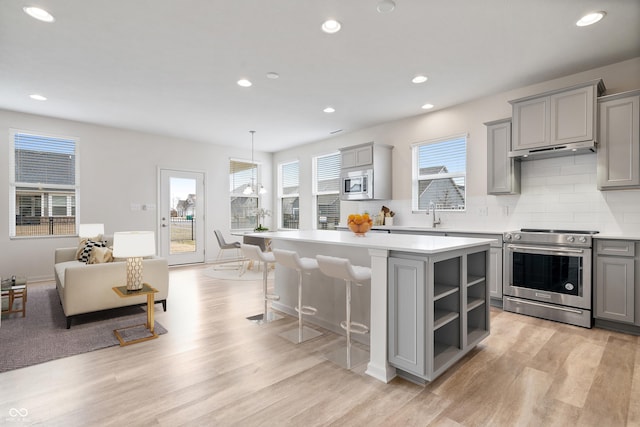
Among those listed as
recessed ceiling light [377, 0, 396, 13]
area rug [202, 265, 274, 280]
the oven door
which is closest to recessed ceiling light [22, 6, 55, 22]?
recessed ceiling light [377, 0, 396, 13]

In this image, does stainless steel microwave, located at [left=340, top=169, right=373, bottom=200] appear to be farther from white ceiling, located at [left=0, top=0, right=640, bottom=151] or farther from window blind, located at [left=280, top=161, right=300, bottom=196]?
window blind, located at [left=280, top=161, right=300, bottom=196]

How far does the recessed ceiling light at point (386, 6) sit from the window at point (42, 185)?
5805 mm

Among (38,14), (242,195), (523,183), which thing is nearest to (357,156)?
(523,183)

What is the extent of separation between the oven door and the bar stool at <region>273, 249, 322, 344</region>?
7.82 feet

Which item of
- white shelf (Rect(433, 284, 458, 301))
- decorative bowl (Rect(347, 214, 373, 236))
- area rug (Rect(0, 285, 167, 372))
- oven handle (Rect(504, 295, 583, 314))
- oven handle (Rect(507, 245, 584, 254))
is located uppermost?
decorative bowl (Rect(347, 214, 373, 236))

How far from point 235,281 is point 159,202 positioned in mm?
2702

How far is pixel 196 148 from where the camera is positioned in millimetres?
7215

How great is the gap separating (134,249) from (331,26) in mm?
2678

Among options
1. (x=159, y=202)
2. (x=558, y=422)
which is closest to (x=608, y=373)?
(x=558, y=422)

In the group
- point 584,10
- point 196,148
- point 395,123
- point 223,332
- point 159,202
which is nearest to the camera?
point 584,10

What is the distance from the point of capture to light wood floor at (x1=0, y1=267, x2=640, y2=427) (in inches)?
71.8

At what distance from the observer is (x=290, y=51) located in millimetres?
3252

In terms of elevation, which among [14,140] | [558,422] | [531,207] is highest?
[14,140]

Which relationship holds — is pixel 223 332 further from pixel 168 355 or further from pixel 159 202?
pixel 159 202
